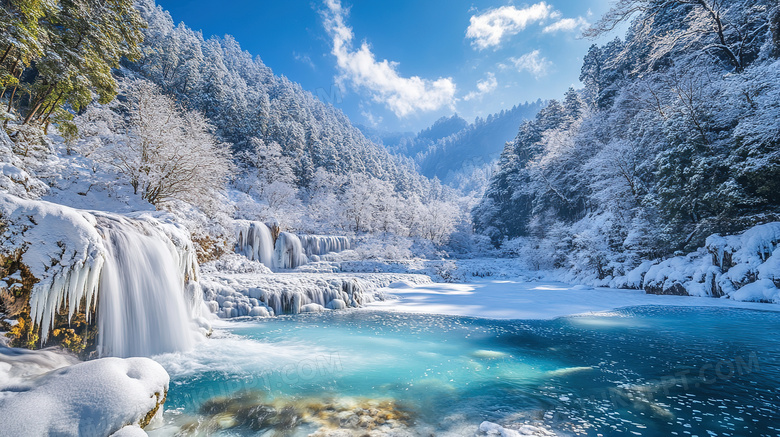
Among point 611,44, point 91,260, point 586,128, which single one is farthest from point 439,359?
point 611,44

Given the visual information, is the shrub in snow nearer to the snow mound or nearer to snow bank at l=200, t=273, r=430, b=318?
snow bank at l=200, t=273, r=430, b=318

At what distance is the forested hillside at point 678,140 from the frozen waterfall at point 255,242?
18172 millimetres

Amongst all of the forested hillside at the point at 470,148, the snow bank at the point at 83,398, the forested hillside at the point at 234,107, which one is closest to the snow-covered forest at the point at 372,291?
the snow bank at the point at 83,398

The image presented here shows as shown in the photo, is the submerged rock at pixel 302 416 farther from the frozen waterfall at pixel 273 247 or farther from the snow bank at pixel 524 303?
the frozen waterfall at pixel 273 247

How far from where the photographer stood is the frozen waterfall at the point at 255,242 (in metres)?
16.9

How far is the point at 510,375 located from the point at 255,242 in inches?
645

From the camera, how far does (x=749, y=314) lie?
761cm

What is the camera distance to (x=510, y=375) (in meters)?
4.26

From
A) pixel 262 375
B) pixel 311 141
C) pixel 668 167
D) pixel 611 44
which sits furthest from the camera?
pixel 311 141

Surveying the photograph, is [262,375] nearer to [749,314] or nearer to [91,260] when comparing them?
[91,260]

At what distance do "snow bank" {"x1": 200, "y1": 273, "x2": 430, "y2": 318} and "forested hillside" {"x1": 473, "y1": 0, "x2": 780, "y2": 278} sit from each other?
39.9 ft

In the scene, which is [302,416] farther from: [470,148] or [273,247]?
[470,148]

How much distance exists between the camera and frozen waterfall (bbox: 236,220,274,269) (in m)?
16.9

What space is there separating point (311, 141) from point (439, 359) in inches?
1856
